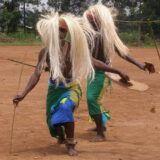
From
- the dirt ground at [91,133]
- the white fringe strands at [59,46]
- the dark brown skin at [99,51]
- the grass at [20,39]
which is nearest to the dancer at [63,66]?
the white fringe strands at [59,46]

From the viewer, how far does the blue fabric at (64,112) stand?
532cm

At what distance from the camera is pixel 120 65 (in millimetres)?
16391

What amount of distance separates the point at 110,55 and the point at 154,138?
3.79 feet

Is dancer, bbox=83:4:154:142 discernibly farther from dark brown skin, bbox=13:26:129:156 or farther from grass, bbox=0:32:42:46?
grass, bbox=0:32:42:46

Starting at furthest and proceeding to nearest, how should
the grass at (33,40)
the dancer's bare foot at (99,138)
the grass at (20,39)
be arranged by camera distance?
the grass at (20,39), the grass at (33,40), the dancer's bare foot at (99,138)

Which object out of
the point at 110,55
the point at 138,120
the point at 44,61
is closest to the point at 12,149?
the point at 44,61

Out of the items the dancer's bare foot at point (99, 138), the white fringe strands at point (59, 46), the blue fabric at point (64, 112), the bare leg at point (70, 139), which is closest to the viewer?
the white fringe strands at point (59, 46)

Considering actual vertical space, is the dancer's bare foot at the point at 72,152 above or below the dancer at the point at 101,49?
below

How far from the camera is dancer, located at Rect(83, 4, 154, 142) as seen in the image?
19.9 ft

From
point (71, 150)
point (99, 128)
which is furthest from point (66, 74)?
point (99, 128)

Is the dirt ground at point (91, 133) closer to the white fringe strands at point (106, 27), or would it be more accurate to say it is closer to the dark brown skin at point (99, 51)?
the dark brown skin at point (99, 51)

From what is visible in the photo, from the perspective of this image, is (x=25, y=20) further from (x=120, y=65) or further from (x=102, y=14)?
(x=102, y=14)

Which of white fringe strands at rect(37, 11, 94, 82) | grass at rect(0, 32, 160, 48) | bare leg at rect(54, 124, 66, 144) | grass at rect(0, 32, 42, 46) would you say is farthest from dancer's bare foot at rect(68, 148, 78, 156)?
grass at rect(0, 32, 42, 46)

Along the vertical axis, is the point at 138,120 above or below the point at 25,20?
above
